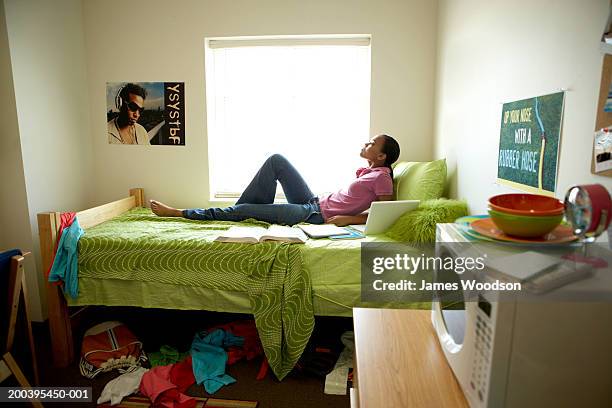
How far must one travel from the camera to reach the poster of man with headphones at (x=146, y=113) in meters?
2.84

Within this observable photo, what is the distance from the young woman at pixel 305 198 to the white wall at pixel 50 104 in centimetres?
70

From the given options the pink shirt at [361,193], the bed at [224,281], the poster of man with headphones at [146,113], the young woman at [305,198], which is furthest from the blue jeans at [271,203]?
the poster of man with headphones at [146,113]

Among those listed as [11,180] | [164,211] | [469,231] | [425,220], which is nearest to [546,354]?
[469,231]

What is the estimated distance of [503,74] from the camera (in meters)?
1.57

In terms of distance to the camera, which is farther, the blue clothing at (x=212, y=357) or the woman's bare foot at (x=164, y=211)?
the woman's bare foot at (x=164, y=211)

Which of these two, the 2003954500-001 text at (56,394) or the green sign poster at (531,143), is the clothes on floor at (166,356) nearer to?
the 2003954500-001 text at (56,394)

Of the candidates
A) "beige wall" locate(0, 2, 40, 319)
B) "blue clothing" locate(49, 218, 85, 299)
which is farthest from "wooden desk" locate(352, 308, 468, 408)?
"beige wall" locate(0, 2, 40, 319)

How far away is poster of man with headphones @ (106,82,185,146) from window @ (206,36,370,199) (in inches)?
9.9

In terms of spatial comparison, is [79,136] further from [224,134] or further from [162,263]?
[162,263]

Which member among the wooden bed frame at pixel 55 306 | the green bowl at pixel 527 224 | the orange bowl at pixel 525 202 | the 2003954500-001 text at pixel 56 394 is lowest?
the 2003954500-001 text at pixel 56 394

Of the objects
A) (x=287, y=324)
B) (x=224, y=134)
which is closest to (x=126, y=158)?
(x=224, y=134)

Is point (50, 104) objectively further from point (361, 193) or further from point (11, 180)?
point (361, 193)

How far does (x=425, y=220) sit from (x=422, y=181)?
1.72 ft

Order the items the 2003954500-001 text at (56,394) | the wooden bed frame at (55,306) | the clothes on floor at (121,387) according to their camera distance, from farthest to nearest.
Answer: the wooden bed frame at (55,306), the clothes on floor at (121,387), the 2003954500-001 text at (56,394)
